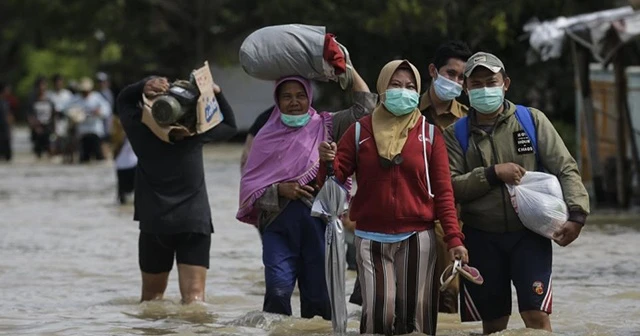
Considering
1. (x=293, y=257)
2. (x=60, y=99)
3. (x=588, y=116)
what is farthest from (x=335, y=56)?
(x=60, y=99)

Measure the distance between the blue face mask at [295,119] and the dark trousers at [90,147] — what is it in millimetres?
22037

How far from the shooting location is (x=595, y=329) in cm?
916

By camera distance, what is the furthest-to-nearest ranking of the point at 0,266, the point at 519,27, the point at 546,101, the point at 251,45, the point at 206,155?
the point at 206,155
the point at 546,101
the point at 519,27
the point at 0,266
the point at 251,45

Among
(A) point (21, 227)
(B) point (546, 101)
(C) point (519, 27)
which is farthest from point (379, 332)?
(B) point (546, 101)

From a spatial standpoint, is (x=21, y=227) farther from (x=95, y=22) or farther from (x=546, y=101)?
(x=95, y=22)

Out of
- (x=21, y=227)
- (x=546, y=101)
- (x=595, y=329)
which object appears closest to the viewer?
(x=595, y=329)

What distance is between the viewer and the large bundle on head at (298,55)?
8.37m

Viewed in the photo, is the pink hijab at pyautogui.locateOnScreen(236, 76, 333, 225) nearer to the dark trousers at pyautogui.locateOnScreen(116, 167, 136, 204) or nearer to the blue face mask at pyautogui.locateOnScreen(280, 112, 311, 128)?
the blue face mask at pyautogui.locateOnScreen(280, 112, 311, 128)

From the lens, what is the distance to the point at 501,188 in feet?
25.2

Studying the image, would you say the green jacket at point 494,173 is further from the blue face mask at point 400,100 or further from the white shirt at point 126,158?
the white shirt at point 126,158

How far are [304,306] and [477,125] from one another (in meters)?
1.60

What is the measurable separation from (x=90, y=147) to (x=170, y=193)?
70.1ft

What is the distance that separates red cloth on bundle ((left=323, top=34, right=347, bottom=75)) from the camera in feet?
27.3

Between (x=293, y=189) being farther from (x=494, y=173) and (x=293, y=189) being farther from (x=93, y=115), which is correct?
(x=93, y=115)
